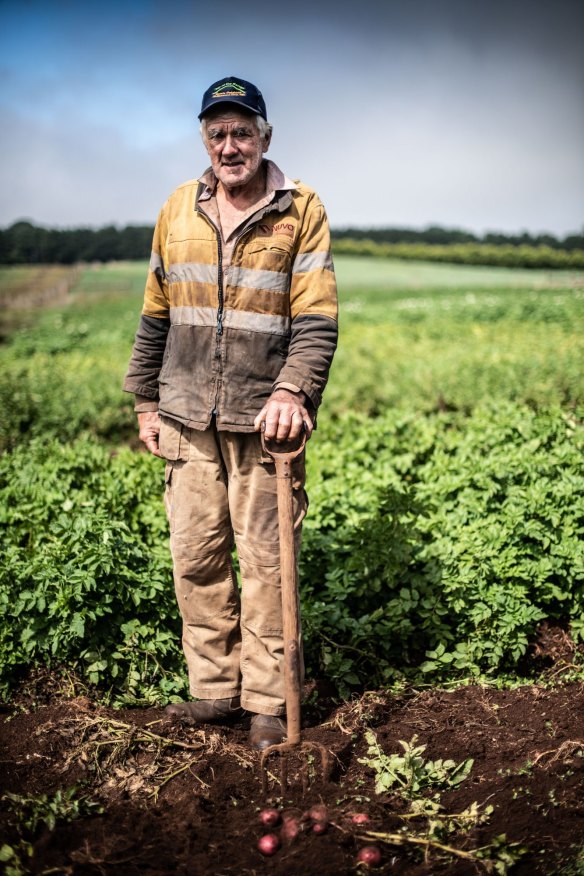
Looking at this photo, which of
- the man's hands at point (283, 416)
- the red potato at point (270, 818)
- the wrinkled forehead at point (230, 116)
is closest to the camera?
the red potato at point (270, 818)

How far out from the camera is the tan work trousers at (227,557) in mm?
3066

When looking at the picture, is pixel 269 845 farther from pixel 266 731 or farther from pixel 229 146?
pixel 229 146

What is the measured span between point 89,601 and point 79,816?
103cm

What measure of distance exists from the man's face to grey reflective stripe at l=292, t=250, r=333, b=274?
1.22ft

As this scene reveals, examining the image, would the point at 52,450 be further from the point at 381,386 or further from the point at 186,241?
the point at 381,386

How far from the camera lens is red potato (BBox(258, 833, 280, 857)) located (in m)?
2.41

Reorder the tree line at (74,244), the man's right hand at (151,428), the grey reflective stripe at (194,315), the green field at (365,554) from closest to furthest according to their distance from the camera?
the grey reflective stripe at (194,315) → the man's right hand at (151,428) → the green field at (365,554) → the tree line at (74,244)

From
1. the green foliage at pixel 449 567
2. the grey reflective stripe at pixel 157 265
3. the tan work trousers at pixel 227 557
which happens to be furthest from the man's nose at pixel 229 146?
the green foliage at pixel 449 567

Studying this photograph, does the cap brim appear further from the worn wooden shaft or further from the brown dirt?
the brown dirt

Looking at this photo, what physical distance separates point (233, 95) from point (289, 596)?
6.39 ft

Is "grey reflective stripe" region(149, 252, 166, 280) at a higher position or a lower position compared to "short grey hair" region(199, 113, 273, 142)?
lower

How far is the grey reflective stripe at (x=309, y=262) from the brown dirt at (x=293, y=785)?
75.5 inches

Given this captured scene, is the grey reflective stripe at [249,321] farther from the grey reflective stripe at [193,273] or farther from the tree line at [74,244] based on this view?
the tree line at [74,244]

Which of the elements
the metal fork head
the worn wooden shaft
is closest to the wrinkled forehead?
the worn wooden shaft
